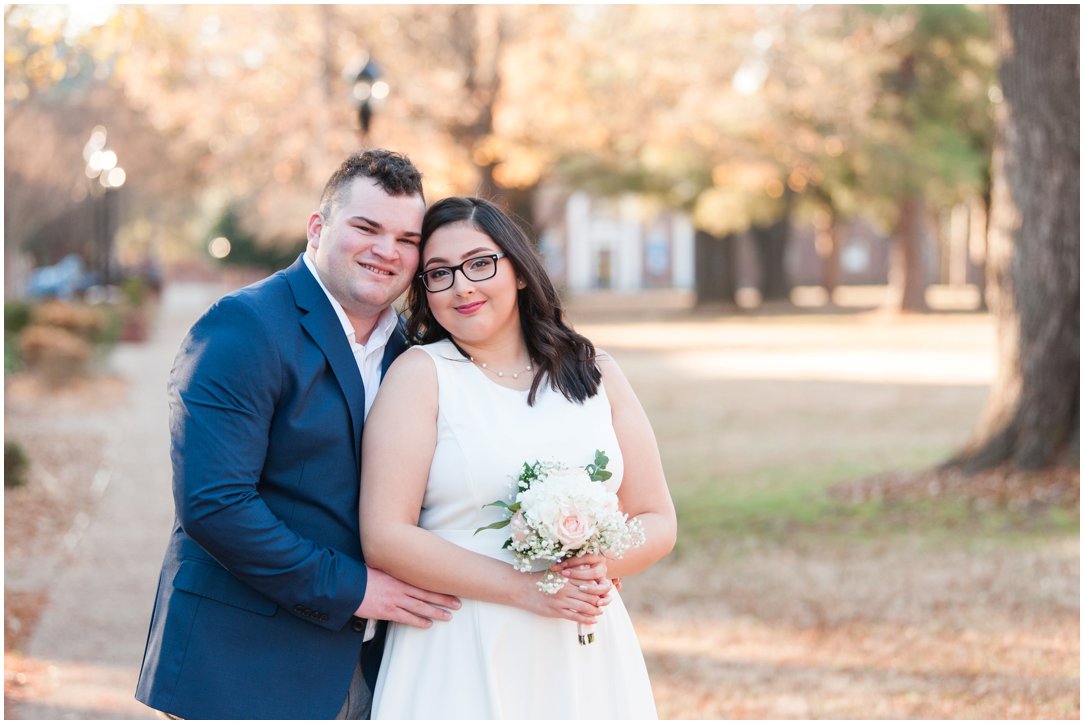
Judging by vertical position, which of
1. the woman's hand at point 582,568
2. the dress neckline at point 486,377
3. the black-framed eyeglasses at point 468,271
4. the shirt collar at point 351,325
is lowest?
the woman's hand at point 582,568

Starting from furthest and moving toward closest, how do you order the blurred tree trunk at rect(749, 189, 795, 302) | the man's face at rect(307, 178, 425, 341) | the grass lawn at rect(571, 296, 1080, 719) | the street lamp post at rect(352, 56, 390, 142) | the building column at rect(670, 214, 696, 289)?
the building column at rect(670, 214, 696, 289), the blurred tree trunk at rect(749, 189, 795, 302), the street lamp post at rect(352, 56, 390, 142), the grass lawn at rect(571, 296, 1080, 719), the man's face at rect(307, 178, 425, 341)

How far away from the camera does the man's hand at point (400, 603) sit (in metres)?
3.03

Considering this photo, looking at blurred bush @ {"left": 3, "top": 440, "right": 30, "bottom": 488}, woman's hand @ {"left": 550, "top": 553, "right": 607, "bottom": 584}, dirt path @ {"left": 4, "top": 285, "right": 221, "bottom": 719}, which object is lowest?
dirt path @ {"left": 4, "top": 285, "right": 221, "bottom": 719}

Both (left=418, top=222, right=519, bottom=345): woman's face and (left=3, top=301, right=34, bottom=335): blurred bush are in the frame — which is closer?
(left=418, top=222, right=519, bottom=345): woman's face

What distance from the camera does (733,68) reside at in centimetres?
2675

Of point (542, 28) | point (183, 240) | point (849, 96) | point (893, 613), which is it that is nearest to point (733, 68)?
point (849, 96)

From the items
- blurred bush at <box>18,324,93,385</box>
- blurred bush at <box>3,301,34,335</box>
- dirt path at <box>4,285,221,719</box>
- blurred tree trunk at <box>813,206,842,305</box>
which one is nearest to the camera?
dirt path at <box>4,285,221,719</box>

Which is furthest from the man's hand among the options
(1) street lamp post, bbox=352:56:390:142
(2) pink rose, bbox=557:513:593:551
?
(1) street lamp post, bbox=352:56:390:142

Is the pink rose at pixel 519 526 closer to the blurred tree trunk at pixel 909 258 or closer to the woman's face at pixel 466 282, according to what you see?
the woman's face at pixel 466 282

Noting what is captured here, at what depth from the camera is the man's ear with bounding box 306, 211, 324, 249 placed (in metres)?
3.32

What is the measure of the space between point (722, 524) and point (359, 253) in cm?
719

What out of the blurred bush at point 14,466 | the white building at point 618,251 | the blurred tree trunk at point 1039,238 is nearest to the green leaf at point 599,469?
the blurred tree trunk at point 1039,238

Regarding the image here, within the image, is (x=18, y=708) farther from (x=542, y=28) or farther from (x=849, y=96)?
(x=849, y=96)

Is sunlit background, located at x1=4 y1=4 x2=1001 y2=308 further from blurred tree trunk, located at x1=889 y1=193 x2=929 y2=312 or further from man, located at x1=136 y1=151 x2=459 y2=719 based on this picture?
man, located at x1=136 y1=151 x2=459 y2=719
